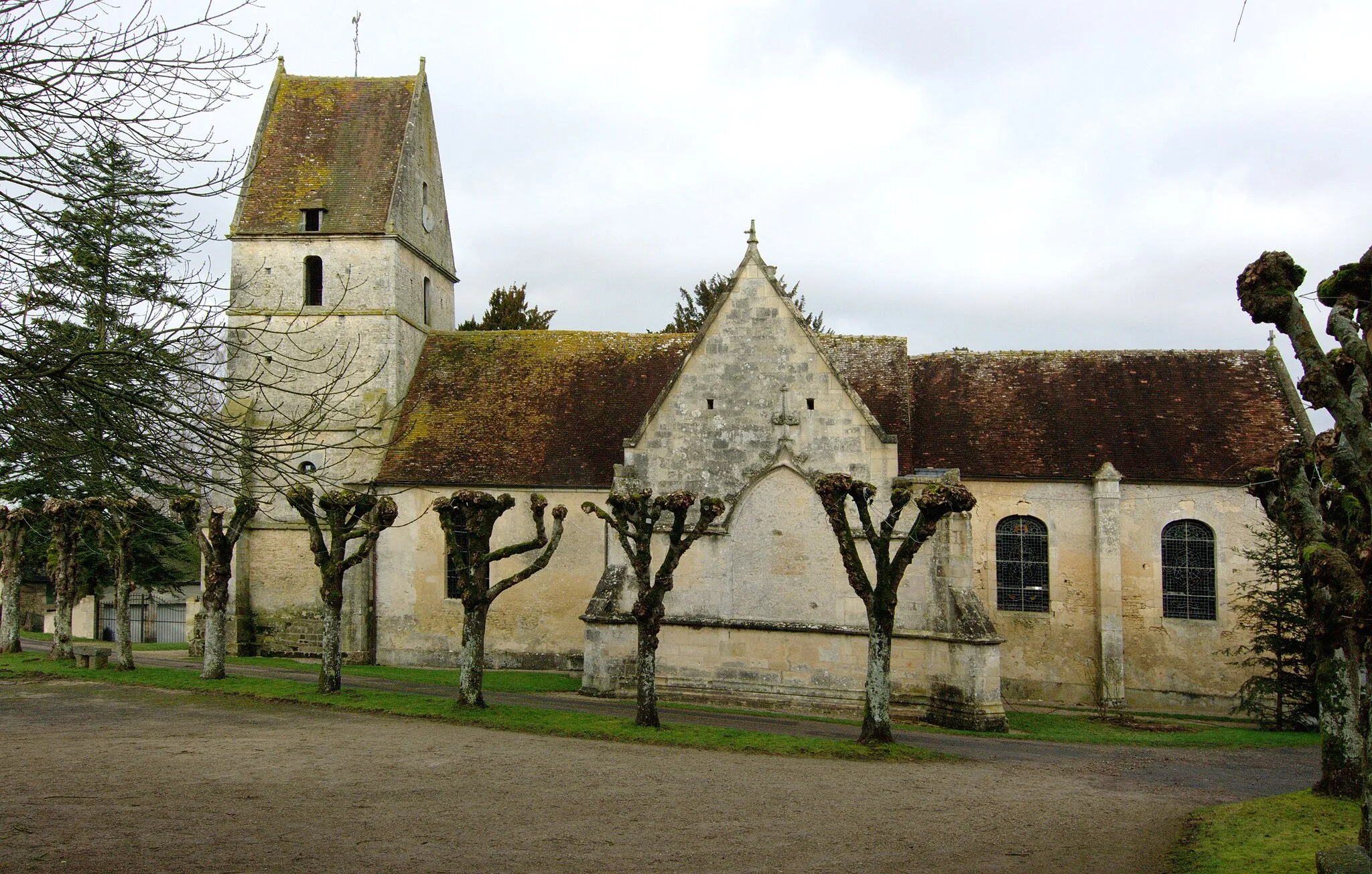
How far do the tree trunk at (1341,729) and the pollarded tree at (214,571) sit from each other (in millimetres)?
19724

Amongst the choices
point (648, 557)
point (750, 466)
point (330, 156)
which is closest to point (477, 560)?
point (648, 557)

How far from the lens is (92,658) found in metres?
23.4

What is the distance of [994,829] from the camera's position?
466 inches

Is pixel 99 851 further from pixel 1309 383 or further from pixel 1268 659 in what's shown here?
pixel 1268 659

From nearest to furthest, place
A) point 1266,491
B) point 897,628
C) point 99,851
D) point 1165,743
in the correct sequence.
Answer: point 99,851, point 1266,491, point 1165,743, point 897,628

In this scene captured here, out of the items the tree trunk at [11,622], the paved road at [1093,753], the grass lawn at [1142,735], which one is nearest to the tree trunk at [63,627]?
the tree trunk at [11,622]

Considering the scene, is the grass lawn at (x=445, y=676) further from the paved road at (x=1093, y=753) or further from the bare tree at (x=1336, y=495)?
the bare tree at (x=1336, y=495)

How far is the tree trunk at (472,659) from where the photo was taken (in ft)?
61.7

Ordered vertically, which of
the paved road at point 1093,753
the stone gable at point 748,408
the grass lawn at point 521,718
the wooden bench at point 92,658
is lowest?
the paved road at point 1093,753

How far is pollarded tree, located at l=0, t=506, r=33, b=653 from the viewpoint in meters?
26.3

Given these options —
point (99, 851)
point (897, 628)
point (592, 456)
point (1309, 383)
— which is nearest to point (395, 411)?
point (592, 456)

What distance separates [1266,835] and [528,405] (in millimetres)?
21876

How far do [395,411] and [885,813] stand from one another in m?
20.6

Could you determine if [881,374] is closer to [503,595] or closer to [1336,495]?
[503,595]
